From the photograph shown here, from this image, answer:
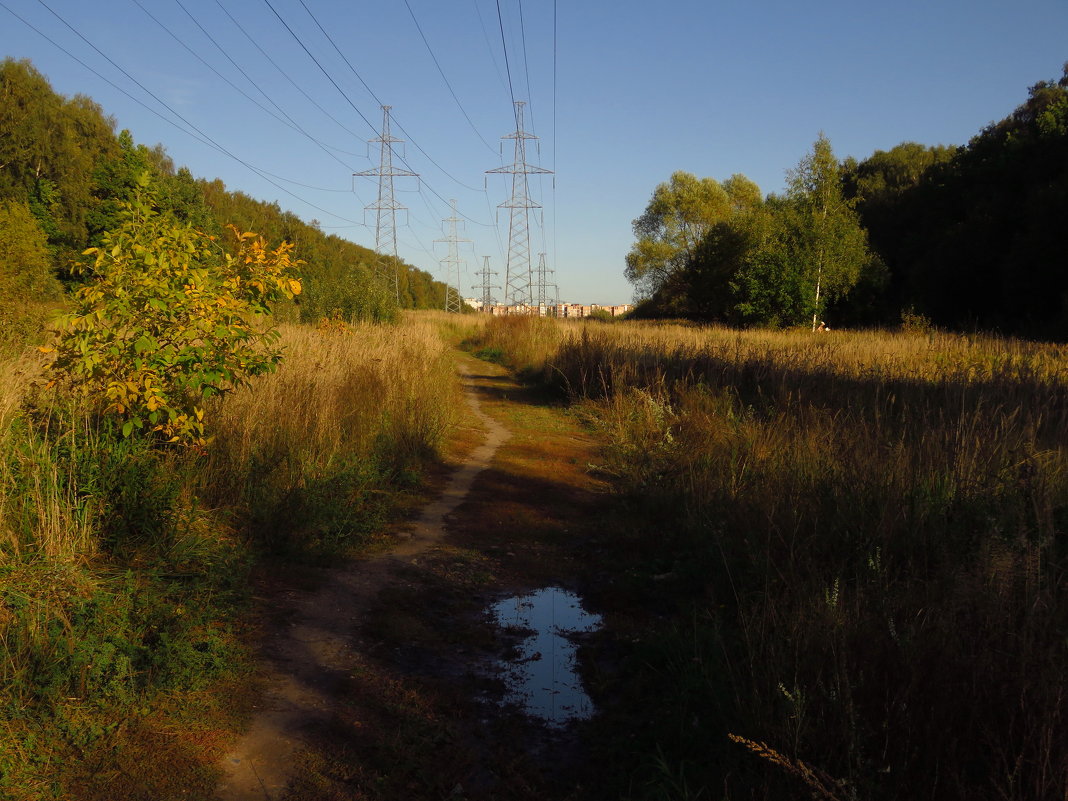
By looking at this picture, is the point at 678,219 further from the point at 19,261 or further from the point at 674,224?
the point at 19,261

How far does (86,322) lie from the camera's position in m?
4.74

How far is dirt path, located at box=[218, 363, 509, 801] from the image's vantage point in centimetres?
306

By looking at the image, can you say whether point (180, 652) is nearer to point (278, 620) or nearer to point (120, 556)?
point (278, 620)

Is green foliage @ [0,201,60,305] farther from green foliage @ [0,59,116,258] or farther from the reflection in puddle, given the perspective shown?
green foliage @ [0,59,116,258]

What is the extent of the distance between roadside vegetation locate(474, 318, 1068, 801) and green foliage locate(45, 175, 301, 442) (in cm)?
Result: 346

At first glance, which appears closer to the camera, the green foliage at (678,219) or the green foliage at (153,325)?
the green foliage at (153,325)

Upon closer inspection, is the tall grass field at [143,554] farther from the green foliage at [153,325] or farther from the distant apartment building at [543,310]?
the distant apartment building at [543,310]

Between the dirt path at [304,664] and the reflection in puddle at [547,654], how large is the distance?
92cm

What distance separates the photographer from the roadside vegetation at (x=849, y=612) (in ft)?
8.25

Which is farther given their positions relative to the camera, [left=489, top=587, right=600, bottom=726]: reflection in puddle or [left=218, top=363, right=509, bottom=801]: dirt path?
[left=489, top=587, right=600, bottom=726]: reflection in puddle

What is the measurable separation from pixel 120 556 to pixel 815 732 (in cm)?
410

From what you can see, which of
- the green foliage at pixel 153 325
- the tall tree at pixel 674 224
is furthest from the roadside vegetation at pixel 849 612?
the tall tree at pixel 674 224

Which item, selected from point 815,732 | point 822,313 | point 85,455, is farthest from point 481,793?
point 822,313

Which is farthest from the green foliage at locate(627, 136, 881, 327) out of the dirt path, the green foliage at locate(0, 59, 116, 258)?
the green foliage at locate(0, 59, 116, 258)
